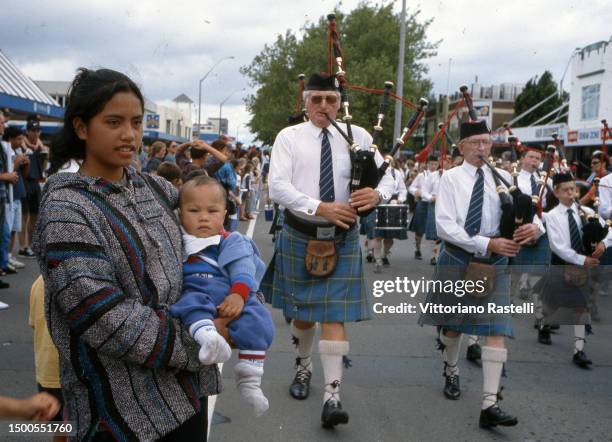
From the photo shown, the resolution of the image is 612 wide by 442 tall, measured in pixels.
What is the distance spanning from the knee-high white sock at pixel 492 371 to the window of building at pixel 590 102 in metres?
28.5

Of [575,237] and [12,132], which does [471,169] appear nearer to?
[575,237]

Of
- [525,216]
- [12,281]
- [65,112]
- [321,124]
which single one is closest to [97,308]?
[65,112]

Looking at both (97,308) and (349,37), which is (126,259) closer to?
(97,308)

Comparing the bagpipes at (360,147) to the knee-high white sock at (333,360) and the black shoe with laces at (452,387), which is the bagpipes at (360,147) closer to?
the knee-high white sock at (333,360)

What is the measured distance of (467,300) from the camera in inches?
171

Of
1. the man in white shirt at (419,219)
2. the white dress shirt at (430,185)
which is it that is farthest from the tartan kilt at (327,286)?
the man in white shirt at (419,219)

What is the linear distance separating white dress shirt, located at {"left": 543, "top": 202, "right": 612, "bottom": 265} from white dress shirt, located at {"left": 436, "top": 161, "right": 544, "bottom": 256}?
178 centimetres

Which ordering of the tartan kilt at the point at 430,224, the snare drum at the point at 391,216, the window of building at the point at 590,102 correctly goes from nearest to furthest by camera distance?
1. the snare drum at the point at 391,216
2. the tartan kilt at the point at 430,224
3. the window of building at the point at 590,102

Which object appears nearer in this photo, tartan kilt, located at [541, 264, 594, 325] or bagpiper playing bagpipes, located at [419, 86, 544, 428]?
bagpiper playing bagpipes, located at [419, 86, 544, 428]

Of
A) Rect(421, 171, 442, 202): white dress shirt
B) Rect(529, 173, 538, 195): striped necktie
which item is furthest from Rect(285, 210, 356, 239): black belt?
Rect(421, 171, 442, 202): white dress shirt

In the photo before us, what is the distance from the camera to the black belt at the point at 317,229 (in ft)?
13.4

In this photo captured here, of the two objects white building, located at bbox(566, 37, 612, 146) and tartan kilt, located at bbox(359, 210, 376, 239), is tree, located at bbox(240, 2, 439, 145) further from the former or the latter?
tartan kilt, located at bbox(359, 210, 376, 239)

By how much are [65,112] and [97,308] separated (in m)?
0.58

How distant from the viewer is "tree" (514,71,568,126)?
5269cm
